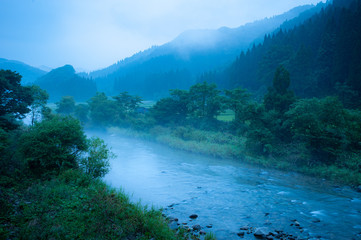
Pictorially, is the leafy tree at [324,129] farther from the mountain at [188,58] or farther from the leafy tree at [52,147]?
the mountain at [188,58]

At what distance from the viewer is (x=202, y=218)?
9.70 m

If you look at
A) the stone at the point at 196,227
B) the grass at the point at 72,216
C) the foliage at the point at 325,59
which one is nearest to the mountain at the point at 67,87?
the foliage at the point at 325,59

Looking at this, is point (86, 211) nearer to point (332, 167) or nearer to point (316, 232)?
point (316, 232)

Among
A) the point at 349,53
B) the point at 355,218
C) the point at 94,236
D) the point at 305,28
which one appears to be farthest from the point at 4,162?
the point at 305,28

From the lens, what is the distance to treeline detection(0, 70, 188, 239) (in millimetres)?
6711

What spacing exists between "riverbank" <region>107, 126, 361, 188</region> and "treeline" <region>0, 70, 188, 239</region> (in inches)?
582

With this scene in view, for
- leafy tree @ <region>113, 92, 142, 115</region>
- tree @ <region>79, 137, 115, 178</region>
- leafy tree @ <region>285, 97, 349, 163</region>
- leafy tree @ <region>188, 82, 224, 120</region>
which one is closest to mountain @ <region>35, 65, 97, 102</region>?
leafy tree @ <region>113, 92, 142, 115</region>

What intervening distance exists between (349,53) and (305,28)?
2184 centimetres

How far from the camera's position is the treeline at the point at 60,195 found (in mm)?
6711

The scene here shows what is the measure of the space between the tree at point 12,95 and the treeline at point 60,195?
5.22m

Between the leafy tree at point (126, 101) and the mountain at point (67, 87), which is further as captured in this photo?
the mountain at point (67, 87)

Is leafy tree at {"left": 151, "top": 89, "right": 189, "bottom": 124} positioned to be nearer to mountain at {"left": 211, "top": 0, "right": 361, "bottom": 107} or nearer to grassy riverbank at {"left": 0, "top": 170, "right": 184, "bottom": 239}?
mountain at {"left": 211, "top": 0, "right": 361, "bottom": 107}

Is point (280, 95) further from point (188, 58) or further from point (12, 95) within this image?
point (188, 58)

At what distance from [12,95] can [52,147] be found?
12.4m
